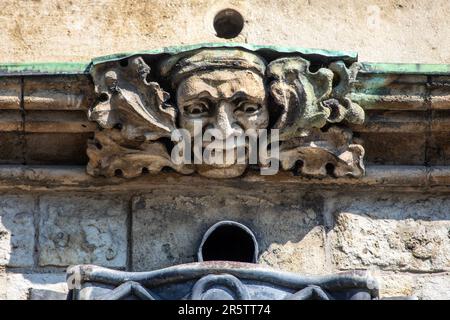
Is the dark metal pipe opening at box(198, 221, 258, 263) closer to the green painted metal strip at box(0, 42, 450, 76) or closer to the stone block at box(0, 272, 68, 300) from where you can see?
the stone block at box(0, 272, 68, 300)

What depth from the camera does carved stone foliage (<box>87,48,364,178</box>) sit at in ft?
19.9

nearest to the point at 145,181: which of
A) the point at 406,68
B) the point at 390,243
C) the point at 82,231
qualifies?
the point at 82,231

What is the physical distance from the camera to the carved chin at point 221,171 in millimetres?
6191

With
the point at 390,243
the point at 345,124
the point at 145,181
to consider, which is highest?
the point at 345,124

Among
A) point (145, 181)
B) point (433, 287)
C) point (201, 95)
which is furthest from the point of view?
point (145, 181)

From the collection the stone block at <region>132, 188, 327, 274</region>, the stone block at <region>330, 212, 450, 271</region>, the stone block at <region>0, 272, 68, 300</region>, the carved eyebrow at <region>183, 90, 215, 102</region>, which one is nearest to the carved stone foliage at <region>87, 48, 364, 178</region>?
the carved eyebrow at <region>183, 90, 215, 102</region>

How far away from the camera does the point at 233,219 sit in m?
6.25

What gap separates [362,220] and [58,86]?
41.7 inches

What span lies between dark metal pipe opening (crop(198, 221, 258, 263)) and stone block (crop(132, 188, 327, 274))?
0.13 feet

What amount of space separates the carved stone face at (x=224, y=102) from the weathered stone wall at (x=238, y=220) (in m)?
0.24

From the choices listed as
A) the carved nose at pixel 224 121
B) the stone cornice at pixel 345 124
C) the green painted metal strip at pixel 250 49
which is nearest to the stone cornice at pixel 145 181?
the stone cornice at pixel 345 124

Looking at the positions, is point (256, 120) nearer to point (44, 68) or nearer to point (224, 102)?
point (224, 102)

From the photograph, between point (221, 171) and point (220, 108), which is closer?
point (220, 108)

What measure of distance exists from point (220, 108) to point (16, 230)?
774 millimetres
